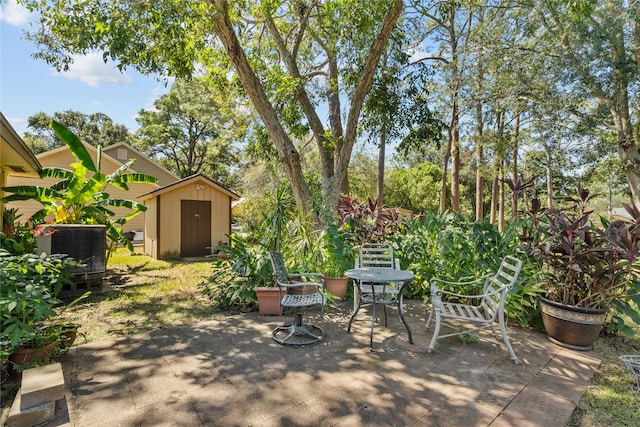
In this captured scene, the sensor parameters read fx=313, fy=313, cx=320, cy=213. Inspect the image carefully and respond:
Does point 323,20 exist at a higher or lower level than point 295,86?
higher

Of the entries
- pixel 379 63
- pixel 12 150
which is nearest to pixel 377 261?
pixel 379 63

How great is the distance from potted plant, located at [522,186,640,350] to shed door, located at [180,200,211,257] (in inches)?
384

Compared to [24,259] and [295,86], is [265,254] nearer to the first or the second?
[24,259]

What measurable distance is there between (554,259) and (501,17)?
1054cm

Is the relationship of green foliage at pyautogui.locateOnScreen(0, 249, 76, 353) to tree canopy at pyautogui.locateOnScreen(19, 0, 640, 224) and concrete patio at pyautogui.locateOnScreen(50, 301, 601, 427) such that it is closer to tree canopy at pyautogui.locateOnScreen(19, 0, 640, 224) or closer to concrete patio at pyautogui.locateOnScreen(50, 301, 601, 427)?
concrete patio at pyautogui.locateOnScreen(50, 301, 601, 427)

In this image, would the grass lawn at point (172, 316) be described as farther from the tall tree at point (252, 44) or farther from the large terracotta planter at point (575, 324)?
the tall tree at point (252, 44)

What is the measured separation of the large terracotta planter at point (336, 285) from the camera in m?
5.33

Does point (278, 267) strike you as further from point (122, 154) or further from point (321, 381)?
point (122, 154)

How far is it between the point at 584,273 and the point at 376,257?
8.32 feet

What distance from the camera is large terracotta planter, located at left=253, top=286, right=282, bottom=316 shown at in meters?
4.47

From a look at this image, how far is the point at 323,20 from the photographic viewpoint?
265 inches

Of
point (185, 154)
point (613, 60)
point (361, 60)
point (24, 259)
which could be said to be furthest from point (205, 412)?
point (185, 154)

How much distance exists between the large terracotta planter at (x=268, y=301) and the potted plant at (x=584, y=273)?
11.0 feet

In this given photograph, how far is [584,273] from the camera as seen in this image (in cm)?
355
